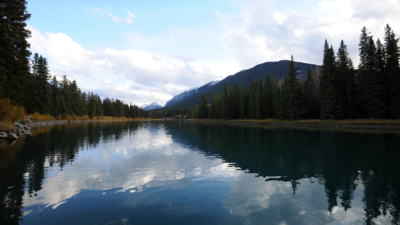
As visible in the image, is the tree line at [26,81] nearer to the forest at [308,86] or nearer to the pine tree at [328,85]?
the forest at [308,86]

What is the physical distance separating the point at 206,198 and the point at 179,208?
141 cm

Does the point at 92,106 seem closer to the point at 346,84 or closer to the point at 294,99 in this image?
the point at 294,99

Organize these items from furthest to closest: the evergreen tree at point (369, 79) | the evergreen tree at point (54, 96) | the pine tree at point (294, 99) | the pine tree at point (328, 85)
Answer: the evergreen tree at point (54, 96) < the pine tree at point (294, 99) < the pine tree at point (328, 85) < the evergreen tree at point (369, 79)

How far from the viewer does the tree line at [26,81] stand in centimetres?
2711

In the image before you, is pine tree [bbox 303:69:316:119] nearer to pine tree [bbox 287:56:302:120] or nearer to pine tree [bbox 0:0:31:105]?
pine tree [bbox 287:56:302:120]

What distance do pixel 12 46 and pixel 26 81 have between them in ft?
21.8

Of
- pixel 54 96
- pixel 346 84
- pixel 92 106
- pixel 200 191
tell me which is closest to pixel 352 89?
pixel 346 84

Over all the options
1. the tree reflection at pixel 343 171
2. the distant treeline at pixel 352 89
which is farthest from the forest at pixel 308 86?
the tree reflection at pixel 343 171

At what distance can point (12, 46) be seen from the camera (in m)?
28.5

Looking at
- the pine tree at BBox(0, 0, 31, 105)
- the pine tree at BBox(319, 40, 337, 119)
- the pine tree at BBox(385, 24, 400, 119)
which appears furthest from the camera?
the pine tree at BBox(319, 40, 337, 119)

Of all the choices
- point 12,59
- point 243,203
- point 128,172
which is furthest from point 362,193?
point 12,59

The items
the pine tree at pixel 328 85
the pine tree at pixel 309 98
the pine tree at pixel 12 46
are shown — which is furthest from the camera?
the pine tree at pixel 309 98

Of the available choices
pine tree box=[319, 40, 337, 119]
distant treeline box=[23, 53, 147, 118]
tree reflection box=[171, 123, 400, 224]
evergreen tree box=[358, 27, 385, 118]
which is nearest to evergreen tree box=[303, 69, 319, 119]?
pine tree box=[319, 40, 337, 119]

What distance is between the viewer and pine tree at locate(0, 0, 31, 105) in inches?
1043
